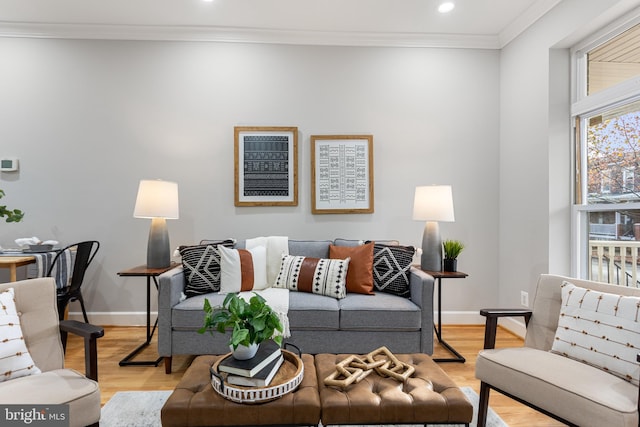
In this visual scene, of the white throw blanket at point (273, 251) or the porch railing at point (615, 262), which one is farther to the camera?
the white throw blanket at point (273, 251)

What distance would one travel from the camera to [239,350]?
150 cm

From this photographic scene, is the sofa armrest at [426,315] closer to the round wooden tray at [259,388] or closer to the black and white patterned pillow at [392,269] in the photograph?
the black and white patterned pillow at [392,269]

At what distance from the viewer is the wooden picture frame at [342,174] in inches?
139

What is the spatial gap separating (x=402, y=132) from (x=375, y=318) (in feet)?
6.43

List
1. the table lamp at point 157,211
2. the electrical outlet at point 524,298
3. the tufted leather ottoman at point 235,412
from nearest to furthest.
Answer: the tufted leather ottoman at point 235,412 < the table lamp at point 157,211 < the electrical outlet at point 524,298

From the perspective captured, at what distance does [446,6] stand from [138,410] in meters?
3.76

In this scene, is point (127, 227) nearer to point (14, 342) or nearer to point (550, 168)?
point (14, 342)

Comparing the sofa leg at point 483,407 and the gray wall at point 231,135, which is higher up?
the gray wall at point 231,135

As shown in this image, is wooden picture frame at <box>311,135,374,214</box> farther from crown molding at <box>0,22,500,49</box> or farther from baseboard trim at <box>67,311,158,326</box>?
baseboard trim at <box>67,311,158,326</box>

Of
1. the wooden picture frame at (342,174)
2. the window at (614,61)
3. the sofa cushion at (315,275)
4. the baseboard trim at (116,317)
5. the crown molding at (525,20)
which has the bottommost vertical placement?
the baseboard trim at (116,317)

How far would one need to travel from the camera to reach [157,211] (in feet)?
Answer: 9.35

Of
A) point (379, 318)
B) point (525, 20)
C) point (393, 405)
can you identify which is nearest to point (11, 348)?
point (393, 405)

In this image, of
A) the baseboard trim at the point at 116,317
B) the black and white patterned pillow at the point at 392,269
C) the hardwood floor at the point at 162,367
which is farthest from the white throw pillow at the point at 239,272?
the baseboard trim at the point at 116,317

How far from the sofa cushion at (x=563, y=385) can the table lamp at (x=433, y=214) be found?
1209 mm
